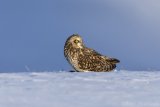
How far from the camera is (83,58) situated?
570 inches

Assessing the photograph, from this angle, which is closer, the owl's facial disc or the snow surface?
the snow surface

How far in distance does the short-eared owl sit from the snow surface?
2325 millimetres

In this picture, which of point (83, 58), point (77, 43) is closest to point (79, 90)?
point (83, 58)

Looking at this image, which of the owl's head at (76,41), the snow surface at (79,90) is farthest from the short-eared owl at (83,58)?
the snow surface at (79,90)

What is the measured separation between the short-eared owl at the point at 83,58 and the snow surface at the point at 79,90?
7.63 feet

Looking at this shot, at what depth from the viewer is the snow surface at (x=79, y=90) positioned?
8930mm

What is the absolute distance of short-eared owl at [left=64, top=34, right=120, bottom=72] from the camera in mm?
14391

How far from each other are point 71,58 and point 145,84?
3943 millimetres

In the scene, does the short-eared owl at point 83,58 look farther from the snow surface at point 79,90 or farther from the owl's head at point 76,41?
the snow surface at point 79,90

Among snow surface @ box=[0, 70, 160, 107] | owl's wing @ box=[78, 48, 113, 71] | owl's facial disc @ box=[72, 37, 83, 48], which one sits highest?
owl's facial disc @ box=[72, 37, 83, 48]

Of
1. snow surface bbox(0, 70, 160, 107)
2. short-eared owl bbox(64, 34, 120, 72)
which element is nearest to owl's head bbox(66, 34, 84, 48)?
short-eared owl bbox(64, 34, 120, 72)

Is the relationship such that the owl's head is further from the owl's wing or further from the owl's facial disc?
the owl's wing

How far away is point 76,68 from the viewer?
47.0ft

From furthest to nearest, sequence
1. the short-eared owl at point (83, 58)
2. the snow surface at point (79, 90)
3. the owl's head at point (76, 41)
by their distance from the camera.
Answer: the owl's head at point (76, 41) → the short-eared owl at point (83, 58) → the snow surface at point (79, 90)
